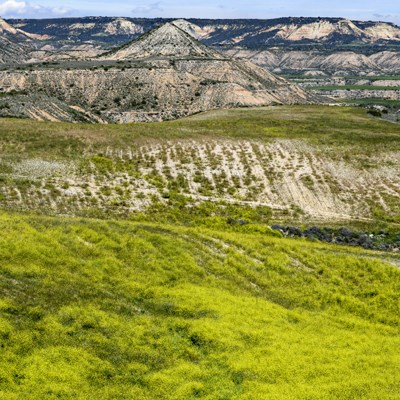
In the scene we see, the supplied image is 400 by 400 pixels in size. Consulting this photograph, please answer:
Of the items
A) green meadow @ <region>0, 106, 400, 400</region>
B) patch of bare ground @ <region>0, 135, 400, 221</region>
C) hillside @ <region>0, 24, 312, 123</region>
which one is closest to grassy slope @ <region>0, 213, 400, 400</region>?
green meadow @ <region>0, 106, 400, 400</region>

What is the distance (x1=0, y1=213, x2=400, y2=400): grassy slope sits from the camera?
17.2 meters

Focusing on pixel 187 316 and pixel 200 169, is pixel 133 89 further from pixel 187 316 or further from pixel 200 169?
pixel 187 316

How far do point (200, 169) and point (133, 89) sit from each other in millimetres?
74186

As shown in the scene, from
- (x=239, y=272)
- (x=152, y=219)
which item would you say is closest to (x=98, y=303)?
(x=239, y=272)

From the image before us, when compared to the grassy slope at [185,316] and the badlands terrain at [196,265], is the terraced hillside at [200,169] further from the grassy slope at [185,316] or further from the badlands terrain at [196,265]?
the grassy slope at [185,316]

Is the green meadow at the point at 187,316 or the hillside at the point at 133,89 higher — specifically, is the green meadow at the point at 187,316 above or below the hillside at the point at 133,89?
below

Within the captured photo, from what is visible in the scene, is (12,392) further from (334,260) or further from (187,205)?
(187,205)

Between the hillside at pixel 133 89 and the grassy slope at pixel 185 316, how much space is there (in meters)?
77.4

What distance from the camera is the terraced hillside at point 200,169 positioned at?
50.2m

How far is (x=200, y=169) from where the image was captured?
59.6 meters

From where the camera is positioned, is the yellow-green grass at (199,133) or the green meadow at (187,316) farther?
the yellow-green grass at (199,133)

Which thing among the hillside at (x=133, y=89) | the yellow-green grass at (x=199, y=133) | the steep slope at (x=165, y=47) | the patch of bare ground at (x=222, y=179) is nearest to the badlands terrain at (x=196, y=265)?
the patch of bare ground at (x=222, y=179)

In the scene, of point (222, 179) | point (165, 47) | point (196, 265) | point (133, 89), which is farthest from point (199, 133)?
point (165, 47)

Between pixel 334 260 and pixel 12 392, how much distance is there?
2144 centimetres
